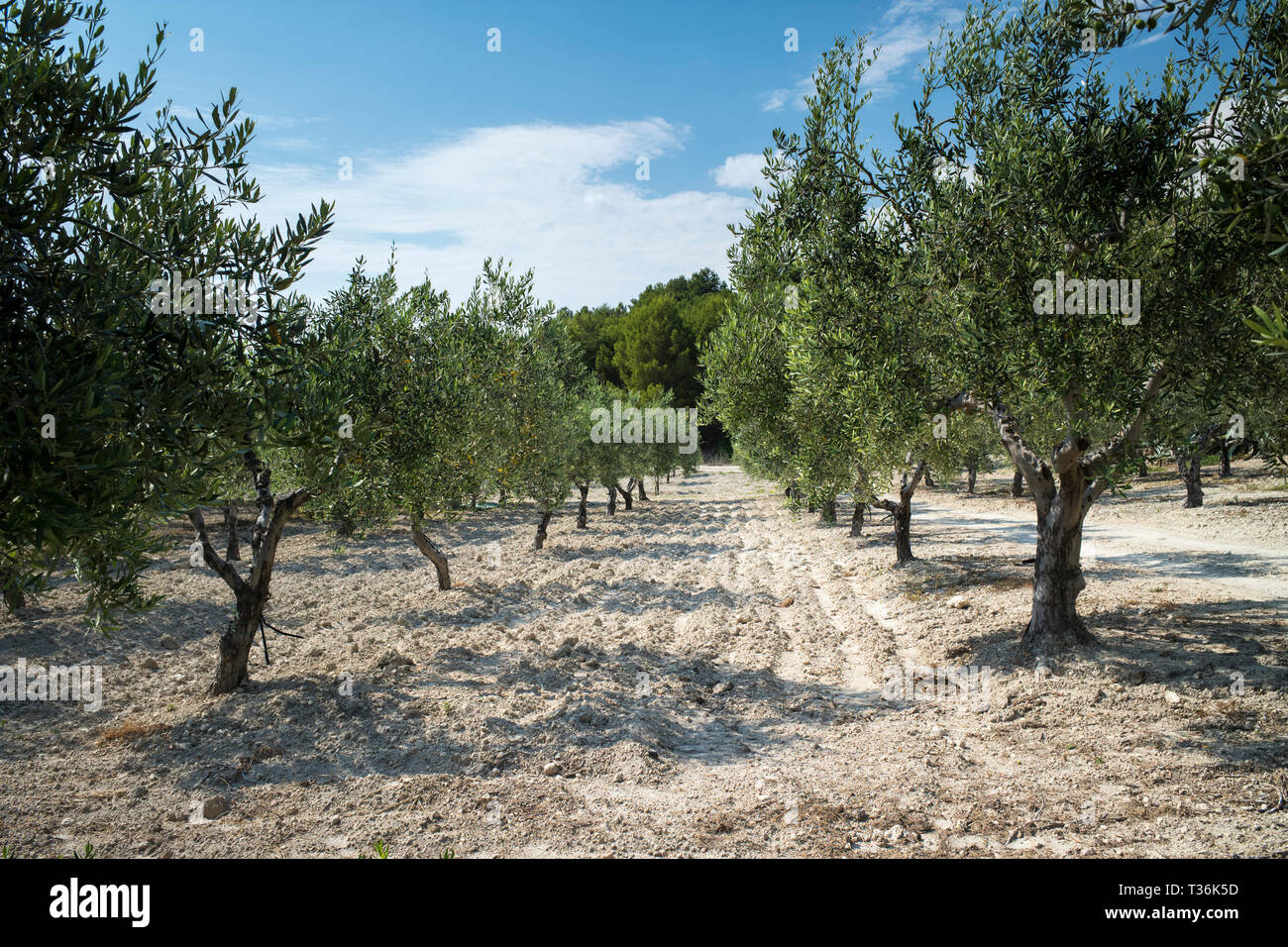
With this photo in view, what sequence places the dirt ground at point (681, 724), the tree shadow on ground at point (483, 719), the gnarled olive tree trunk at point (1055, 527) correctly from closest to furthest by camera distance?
1. the dirt ground at point (681, 724)
2. the tree shadow on ground at point (483, 719)
3. the gnarled olive tree trunk at point (1055, 527)

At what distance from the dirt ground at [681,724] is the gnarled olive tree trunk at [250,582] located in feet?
1.78

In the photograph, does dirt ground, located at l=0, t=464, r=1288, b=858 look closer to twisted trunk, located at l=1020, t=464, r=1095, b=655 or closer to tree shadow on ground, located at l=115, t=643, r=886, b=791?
tree shadow on ground, located at l=115, t=643, r=886, b=791

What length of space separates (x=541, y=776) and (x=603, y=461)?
25.8 m

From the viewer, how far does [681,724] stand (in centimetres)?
1017

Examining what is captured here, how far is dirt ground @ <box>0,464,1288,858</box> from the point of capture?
22.5 ft

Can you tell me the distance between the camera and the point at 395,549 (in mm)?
26281

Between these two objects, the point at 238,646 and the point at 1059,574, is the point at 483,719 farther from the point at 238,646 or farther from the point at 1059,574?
the point at 1059,574

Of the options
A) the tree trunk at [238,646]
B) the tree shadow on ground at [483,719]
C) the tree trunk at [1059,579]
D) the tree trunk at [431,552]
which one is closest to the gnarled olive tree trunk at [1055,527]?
the tree trunk at [1059,579]

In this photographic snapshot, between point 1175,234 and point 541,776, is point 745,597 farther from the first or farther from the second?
point 1175,234

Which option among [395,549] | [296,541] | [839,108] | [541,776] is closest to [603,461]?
[395,549]

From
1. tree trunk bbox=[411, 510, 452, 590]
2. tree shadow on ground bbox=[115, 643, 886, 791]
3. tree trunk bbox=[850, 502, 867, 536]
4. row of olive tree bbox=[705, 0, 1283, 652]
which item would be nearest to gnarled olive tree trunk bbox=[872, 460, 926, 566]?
tree trunk bbox=[850, 502, 867, 536]

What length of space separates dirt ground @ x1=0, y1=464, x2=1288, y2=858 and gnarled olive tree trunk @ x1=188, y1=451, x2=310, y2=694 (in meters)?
0.54

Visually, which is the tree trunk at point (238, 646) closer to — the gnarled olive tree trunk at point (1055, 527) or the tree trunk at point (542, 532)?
the gnarled olive tree trunk at point (1055, 527)

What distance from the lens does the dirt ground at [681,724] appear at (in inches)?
271
